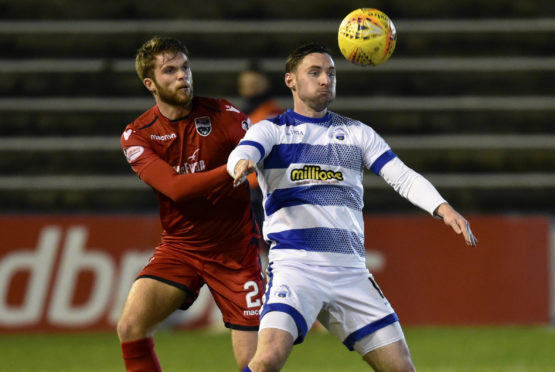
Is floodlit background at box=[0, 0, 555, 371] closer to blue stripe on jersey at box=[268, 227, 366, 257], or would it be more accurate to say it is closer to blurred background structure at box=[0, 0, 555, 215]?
blurred background structure at box=[0, 0, 555, 215]

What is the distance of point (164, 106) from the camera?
521 cm

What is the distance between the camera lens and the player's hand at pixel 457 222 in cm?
416

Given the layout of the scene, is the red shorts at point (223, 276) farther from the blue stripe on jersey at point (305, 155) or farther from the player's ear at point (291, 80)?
the player's ear at point (291, 80)

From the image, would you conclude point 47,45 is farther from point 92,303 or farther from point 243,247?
point 243,247

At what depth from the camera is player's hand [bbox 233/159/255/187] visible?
4.18m

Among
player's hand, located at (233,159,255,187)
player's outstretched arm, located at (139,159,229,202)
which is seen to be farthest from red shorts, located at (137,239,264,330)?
player's hand, located at (233,159,255,187)

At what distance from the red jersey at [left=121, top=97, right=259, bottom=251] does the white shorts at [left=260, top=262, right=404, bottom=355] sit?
2.68 ft

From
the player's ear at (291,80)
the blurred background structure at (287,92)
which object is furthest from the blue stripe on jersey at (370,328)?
the blurred background structure at (287,92)

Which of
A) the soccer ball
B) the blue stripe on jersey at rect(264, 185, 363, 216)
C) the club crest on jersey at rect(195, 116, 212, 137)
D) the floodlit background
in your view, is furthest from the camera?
the floodlit background

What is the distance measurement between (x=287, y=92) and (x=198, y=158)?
7584 mm

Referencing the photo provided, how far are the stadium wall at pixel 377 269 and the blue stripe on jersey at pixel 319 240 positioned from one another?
16.6 feet

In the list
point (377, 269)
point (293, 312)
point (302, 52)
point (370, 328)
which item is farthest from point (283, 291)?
point (377, 269)

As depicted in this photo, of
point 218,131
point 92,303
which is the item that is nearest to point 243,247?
point 218,131

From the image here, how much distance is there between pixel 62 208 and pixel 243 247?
7.30m
